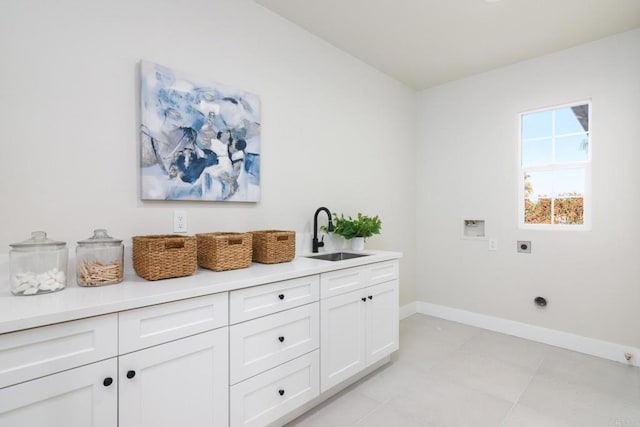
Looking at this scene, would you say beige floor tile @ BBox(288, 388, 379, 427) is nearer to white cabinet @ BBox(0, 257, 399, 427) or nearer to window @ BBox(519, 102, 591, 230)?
Result: white cabinet @ BBox(0, 257, 399, 427)

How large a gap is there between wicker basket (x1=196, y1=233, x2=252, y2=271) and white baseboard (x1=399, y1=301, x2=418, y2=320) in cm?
237

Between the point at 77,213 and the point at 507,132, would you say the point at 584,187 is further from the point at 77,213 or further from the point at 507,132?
the point at 77,213

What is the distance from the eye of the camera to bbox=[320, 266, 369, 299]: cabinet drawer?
6.39 feet

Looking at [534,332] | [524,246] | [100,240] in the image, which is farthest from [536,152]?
[100,240]

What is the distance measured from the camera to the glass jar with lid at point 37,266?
1.22 meters

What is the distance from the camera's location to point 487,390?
220 cm

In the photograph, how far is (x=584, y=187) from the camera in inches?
112

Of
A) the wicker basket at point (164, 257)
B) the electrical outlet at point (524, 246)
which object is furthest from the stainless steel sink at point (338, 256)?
the electrical outlet at point (524, 246)

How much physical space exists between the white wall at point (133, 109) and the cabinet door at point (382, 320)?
0.72 meters

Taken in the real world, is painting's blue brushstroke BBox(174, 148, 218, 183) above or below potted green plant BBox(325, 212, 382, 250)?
above

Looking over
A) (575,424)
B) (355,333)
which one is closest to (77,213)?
(355,333)

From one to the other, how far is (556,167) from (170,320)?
331cm

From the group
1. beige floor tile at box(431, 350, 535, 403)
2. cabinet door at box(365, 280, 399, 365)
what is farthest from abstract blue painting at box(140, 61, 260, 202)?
beige floor tile at box(431, 350, 535, 403)

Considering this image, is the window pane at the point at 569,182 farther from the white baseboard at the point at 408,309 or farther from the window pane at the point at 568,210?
the white baseboard at the point at 408,309
